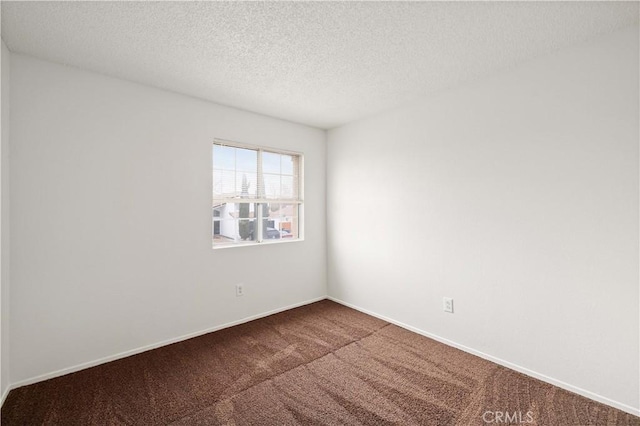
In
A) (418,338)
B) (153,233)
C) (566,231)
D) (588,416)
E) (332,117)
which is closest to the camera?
(588,416)

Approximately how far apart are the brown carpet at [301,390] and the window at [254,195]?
48.9 inches

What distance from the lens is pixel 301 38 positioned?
1962 millimetres

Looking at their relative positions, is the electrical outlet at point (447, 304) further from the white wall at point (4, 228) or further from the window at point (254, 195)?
the white wall at point (4, 228)

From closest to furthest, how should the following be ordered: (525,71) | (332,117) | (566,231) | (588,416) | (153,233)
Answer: (588,416), (566,231), (525,71), (153,233), (332,117)

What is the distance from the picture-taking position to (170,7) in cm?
167

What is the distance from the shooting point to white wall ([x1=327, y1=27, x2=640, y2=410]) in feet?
6.30

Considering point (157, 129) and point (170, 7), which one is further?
point (157, 129)

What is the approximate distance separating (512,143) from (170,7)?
261 centimetres

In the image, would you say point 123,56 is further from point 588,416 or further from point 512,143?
point 588,416

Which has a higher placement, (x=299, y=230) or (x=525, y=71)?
(x=525, y=71)

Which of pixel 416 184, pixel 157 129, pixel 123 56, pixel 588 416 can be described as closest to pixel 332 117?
pixel 416 184

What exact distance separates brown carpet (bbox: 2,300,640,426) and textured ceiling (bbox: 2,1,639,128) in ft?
8.00

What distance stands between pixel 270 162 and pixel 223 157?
63 centimetres

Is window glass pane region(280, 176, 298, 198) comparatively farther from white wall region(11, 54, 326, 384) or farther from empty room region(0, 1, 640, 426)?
white wall region(11, 54, 326, 384)
